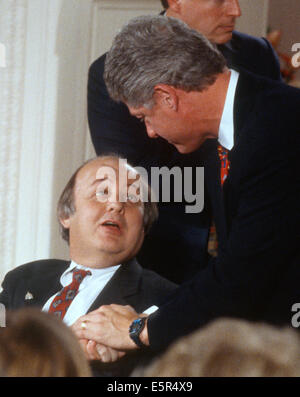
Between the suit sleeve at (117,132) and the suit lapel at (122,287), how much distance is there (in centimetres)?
28

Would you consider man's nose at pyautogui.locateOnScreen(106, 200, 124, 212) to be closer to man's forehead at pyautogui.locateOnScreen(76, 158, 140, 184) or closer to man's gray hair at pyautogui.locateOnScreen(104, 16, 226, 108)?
man's forehead at pyautogui.locateOnScreen(76, 158, 140, 184)

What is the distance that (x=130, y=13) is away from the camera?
2.04 metres

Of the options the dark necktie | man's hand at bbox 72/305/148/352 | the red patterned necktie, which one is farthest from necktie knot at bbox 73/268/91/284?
the dark necktie

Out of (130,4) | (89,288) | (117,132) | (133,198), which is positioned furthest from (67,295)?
(130,4)

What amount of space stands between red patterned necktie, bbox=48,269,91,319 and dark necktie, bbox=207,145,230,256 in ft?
1.08

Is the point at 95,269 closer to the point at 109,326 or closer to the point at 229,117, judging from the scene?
the point at 109,326

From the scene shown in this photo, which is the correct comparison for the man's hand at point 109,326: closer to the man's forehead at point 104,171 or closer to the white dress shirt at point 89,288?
the white dress shirt at point 89,288

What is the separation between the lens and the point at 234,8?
202 centimetres

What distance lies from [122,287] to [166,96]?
19.9 inches

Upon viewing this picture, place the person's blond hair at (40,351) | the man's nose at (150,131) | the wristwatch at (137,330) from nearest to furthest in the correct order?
the person's blond hair at (40,351) < the wristwatch at (137,330) < the man's nose at (150,131)

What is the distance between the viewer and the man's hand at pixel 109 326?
1882 mm

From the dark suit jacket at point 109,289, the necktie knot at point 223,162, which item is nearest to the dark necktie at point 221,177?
the necktie knot at point 223,162
